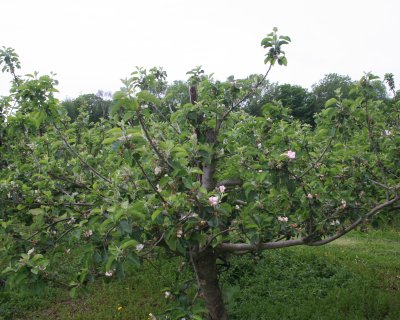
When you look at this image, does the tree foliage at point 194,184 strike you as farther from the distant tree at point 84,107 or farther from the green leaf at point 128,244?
the distant tree at point 84,107

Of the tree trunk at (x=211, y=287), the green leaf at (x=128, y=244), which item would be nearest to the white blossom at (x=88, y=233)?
the green leaf at (x=128, y=244)

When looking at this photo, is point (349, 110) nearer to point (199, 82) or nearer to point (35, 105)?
point (199, 82)

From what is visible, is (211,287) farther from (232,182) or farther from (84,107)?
(84,107)

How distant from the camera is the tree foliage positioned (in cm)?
227

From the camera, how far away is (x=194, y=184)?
2.20 m

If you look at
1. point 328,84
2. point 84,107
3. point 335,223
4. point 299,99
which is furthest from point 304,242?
point 328,84

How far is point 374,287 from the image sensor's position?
19.3 feet

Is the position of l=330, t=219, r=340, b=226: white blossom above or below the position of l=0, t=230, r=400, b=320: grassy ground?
above

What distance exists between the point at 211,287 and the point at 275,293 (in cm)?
225

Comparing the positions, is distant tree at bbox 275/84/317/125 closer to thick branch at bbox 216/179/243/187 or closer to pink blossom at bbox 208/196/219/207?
thick branch at bbox 216/179/243/187

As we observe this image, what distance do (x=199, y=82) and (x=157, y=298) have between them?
3.59 m

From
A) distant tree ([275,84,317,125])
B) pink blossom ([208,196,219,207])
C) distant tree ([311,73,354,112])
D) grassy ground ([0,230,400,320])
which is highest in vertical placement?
distant tree ([311,73,354,112])

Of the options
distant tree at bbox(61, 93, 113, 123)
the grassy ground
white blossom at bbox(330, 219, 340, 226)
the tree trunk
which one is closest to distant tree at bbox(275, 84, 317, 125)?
distant tree at bbox(61, 93, 113, 123)

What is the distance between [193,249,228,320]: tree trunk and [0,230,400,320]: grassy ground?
0.14 m
